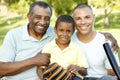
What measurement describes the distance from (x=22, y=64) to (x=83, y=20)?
69 cm

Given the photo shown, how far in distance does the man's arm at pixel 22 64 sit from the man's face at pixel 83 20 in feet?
1.32

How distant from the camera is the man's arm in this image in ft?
11.2

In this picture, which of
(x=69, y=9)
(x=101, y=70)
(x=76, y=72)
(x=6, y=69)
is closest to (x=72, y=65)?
(x=76, y=72)

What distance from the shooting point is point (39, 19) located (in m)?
3.60

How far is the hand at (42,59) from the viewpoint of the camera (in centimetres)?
340

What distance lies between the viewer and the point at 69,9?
27172 millimetres

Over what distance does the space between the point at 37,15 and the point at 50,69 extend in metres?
0.98

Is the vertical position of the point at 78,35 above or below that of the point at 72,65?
above

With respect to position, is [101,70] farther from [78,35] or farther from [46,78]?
[46,78]

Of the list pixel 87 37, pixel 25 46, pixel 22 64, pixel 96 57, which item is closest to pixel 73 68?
pixel 96 57

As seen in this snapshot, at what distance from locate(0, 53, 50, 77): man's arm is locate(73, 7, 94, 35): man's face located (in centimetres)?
40

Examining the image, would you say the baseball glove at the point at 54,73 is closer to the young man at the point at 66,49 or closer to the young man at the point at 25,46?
the young man at the point at 66,49

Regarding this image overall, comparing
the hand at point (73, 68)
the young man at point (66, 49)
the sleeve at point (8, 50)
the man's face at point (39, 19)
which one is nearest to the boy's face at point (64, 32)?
the young man at point (66, 49)

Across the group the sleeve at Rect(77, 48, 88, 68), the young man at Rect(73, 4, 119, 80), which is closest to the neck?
the young man at Rect(73, 4, 119, 80)
